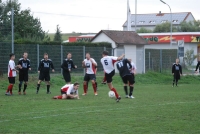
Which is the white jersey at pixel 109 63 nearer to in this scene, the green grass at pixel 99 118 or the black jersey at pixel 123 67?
the black jersey at pixel 123 67

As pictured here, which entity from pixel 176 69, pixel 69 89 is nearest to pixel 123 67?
pixel 69 89

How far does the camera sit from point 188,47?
221ft

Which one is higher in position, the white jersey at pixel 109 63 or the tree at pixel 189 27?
the tree at pixel 189 27

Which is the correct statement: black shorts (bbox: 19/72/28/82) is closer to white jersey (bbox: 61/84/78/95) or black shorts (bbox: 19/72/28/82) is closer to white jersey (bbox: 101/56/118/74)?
white jersey (bbox: 61/84/78/95)

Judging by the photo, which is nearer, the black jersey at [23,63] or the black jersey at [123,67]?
the black jersey at [123,67]

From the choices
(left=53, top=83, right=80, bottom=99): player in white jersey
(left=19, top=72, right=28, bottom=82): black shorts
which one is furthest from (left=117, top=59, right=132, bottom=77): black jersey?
(left=19, top=72, right=28, bottom=82): black shorts

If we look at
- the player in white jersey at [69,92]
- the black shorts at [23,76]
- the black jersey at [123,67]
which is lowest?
the player in white jersey at [69,92]

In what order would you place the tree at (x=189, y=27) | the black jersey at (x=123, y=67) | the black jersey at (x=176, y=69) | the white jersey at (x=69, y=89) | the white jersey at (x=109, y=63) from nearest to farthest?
the white jersey at (x=109, y=63)
the black jersey at (x=123, y=67)
the white jersey at (x=69, y=89)
the black jersey at (x=176, y=69)
the tree at (x=189, y=27)

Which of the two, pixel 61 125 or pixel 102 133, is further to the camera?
pixel 61 125

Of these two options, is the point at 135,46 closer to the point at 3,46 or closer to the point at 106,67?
the point at 3,46

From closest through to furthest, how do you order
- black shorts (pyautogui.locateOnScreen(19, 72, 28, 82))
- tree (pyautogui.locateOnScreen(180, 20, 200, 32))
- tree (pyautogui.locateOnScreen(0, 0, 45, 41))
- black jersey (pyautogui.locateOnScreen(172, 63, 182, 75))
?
1. black shorts (pyautogui.locateOnScreen(19, 72, 28, 82))
2. black jersey (pyautogui.locateOnScreen(172, 63, 182, 75))
3. tree (pyautogui.locateOnScreen(0, 0, 45, 41))
4. tree (pyautogui.locateOnScreen(180, 20, 200, 32))

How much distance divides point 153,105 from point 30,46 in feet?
55.7

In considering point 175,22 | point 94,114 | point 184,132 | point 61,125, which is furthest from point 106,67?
point 175,22

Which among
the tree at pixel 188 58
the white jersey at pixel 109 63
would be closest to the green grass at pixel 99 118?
the white jersey at pixel 109 63
